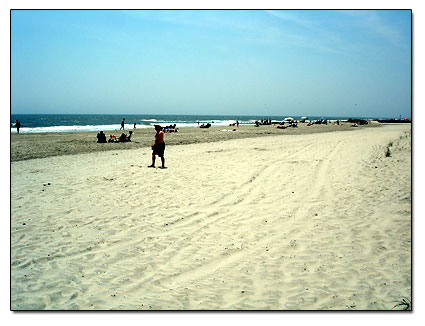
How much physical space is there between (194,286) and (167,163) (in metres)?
9.67

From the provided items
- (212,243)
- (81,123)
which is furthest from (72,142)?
(81,123)

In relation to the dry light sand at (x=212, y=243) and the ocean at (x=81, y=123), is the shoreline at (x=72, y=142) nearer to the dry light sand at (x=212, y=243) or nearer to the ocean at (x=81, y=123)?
the ocean at (x=81, y=123)

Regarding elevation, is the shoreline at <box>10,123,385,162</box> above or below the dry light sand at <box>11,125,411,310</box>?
above

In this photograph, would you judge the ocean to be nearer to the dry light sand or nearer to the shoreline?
the dry light sand

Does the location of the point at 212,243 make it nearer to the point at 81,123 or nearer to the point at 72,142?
the point at 72,142

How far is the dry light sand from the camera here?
12.1 feet

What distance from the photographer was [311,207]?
22.8ft

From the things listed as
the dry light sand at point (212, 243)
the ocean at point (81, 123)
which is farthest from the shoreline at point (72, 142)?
the dry light sand at point (212, 243)

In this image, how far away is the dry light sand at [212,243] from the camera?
3703mm

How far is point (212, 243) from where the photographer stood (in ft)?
16.9

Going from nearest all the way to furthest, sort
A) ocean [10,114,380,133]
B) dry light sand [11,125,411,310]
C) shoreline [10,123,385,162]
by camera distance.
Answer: dry light sand [11,125,411,310] < shoreline [10,123,385,162] < ocean [10,114,380,133]

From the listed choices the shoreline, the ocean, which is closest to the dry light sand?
the ocean

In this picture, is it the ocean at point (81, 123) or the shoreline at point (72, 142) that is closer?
the shoreline at point (72, 142)

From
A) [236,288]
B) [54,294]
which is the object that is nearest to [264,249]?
[236,288]
